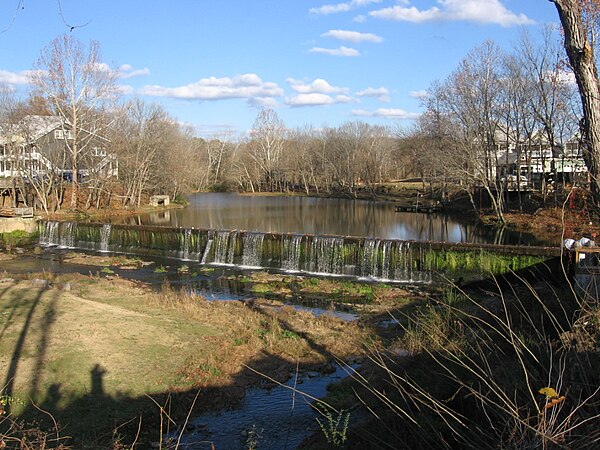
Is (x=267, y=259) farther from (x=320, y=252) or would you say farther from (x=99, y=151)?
(x=99, y=151)

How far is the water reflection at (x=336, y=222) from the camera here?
29.0 m

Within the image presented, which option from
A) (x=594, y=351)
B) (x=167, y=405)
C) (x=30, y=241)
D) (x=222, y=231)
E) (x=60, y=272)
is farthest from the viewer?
(x=30, y=241)

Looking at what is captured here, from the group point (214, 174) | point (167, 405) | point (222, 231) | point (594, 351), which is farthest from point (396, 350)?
point (214, 174)

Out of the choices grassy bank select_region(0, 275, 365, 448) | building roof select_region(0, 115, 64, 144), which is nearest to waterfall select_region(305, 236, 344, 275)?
grassy bank select_region(0, 275, 365, 448)

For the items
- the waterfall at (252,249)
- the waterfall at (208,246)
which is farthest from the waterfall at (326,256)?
the waterfall at (208,246)

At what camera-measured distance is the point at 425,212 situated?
1652 inches

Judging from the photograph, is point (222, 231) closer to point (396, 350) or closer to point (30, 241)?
point (30, 241)

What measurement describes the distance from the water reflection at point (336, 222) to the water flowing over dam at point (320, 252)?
7.51 metres

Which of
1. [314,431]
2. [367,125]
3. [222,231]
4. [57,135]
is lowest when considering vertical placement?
[314,431]

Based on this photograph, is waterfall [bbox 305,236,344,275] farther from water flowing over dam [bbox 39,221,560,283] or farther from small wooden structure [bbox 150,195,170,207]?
small wooden structure [bbox 150,195,170,207]

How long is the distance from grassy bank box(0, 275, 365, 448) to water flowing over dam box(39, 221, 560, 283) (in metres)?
6.58

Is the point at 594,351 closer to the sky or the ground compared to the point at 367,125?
closer to the ground

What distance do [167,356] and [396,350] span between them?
4.15m

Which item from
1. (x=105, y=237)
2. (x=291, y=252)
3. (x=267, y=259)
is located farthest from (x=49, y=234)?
(x=291, y=252)
